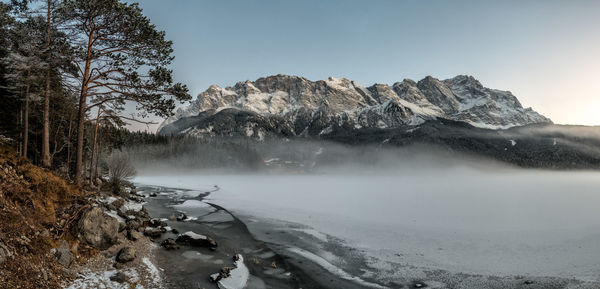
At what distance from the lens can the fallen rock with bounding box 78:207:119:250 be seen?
1202cm

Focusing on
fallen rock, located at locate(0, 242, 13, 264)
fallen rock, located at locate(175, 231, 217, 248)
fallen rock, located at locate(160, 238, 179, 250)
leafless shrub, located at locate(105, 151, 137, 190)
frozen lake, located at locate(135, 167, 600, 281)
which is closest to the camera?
fallen rock, located at locate(0, 242, 13, 264)

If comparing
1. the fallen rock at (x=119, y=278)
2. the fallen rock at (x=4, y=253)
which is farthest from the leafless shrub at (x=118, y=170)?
the fallen rock at (x=4, y=253)

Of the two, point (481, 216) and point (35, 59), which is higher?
point (35, 59)

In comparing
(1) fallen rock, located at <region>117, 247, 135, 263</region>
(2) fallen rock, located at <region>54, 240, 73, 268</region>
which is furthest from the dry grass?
(1) fallen rock, located at <region>117, 247, 135, 263</region>

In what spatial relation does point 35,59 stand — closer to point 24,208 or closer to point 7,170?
point 7,170

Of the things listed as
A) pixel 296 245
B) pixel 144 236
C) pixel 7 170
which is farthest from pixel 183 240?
pixel 7 170

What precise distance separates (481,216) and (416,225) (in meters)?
10.4

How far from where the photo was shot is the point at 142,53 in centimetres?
1609

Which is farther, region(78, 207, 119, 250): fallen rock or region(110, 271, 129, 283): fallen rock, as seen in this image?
region(78, 207, 119, 250): fallen rock

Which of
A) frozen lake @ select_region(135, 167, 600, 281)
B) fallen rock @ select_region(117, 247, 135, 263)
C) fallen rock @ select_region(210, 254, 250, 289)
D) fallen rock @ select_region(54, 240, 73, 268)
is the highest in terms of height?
fallen rock @ select_region(54, 240, 73, 268)

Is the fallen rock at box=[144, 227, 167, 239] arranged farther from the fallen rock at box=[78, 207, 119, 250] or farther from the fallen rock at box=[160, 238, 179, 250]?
the fallen rock at box=[78, 207, 119, 250]

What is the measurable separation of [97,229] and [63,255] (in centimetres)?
287

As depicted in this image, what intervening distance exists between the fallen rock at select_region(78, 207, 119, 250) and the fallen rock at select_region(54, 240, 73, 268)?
4.96ft

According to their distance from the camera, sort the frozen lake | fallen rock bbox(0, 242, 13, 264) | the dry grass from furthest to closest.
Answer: the frozen lake, the dry grass, fallen rock bbox(0, 242, 13, 264)
